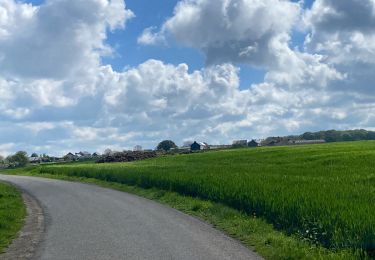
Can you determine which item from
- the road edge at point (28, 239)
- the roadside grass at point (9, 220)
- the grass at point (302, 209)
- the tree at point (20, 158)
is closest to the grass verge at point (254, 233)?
the grass at point (302, 209)

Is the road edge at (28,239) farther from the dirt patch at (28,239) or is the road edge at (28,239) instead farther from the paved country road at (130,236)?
the paved country road at (130,236)

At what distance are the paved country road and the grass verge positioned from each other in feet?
1.59

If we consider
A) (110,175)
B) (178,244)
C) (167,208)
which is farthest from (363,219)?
(110,175)

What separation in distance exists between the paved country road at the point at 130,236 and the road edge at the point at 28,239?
0.72 feet

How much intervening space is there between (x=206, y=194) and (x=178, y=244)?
11.6m

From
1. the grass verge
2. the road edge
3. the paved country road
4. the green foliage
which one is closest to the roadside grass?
the road edge

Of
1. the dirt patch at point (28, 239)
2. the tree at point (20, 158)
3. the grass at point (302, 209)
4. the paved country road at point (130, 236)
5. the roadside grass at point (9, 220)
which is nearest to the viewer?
the grass at point (302, 209)

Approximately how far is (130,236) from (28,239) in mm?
2930

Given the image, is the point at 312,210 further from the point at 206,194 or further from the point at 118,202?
the point at 118,202

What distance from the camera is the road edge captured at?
12872 millimetres

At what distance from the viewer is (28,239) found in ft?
49.9

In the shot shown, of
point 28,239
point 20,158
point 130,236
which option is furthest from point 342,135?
point 28,239

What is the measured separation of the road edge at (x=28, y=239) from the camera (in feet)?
42.2

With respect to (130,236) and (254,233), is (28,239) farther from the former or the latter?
(254,233)
